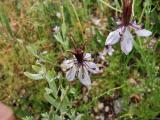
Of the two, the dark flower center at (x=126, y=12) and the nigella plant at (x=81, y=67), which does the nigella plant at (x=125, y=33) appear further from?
the nigella plant at (x=81, y=67)

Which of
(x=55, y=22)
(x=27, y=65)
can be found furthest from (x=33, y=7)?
(x=27, y=65)

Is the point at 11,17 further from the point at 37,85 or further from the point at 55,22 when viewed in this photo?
the point at 37,85

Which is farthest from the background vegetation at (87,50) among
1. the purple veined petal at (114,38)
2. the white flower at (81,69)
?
the purple veined petal at (114,38)

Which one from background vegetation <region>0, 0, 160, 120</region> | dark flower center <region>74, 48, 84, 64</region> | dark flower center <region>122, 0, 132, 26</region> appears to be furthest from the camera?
background vegetation <region>0, 0, 160, 120</region>

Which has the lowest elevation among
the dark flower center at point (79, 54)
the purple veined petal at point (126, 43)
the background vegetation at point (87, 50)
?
the background vegetation at point (87, 50)

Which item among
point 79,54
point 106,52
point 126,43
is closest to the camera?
point 126,43

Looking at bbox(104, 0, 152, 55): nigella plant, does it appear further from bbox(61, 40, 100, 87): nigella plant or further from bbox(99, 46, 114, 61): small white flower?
bbox(99, 46, 114, 61): small white flower

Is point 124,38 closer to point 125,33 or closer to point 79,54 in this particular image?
point 125,33

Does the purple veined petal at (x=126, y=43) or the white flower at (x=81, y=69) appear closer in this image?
the purple veined petal at (x=126, y=43)

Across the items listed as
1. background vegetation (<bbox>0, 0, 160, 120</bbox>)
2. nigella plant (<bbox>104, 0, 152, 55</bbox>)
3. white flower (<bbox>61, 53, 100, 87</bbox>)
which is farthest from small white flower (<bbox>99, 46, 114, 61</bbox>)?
nigella plant (<bbox>104, 0, 152, 55</bbox>)

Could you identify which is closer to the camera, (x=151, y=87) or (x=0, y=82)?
(x=151, y=87)

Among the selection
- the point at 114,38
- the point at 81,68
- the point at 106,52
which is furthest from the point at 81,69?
the point at 106,52
